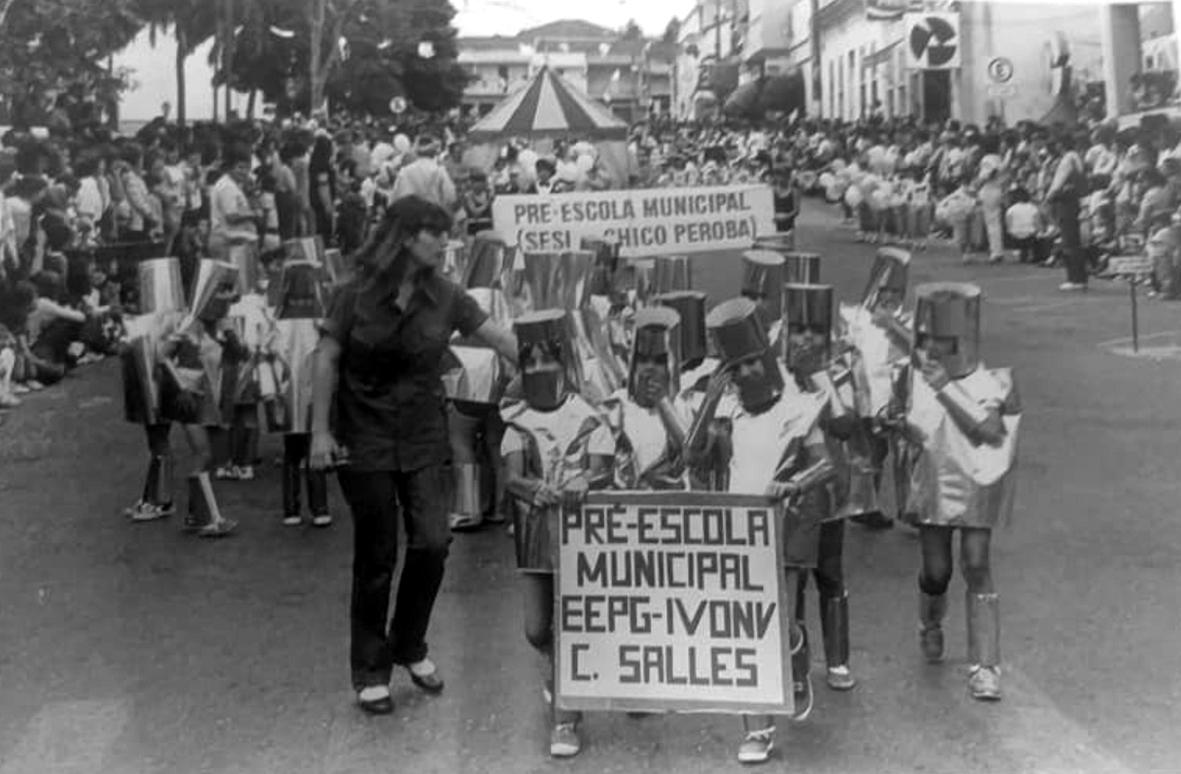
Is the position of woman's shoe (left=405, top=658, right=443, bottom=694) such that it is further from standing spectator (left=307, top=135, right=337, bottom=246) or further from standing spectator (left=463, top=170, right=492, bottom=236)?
standing spectator (left=307, top=135, right=337, bottom=246)

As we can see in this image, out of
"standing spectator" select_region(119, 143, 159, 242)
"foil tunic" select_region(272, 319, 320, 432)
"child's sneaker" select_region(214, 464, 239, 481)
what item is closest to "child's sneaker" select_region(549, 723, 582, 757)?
"foil tunic" select_region(272, 319, 320, 432)

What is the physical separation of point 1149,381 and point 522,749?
5.14 meters

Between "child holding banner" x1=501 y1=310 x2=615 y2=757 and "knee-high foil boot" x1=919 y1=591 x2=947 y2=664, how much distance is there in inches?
47.0

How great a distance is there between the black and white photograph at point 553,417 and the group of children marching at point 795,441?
0.01 m

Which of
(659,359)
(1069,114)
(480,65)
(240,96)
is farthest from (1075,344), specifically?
(659,359)

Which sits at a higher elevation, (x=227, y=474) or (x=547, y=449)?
(x=547, y=449)

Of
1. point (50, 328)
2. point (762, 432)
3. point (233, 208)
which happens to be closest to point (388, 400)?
point (762, 432)

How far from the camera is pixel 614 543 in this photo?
175 inches

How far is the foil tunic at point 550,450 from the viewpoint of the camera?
4488mm

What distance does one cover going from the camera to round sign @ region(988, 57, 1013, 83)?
27.6 ft

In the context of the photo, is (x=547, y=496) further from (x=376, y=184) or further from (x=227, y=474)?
(x=376, y=184)

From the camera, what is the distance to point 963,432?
4.71 meters

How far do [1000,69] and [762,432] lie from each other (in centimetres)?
506

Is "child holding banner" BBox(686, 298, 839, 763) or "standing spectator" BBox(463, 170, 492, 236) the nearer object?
"child holding banner" BBox(686, 298, 839, 763)
